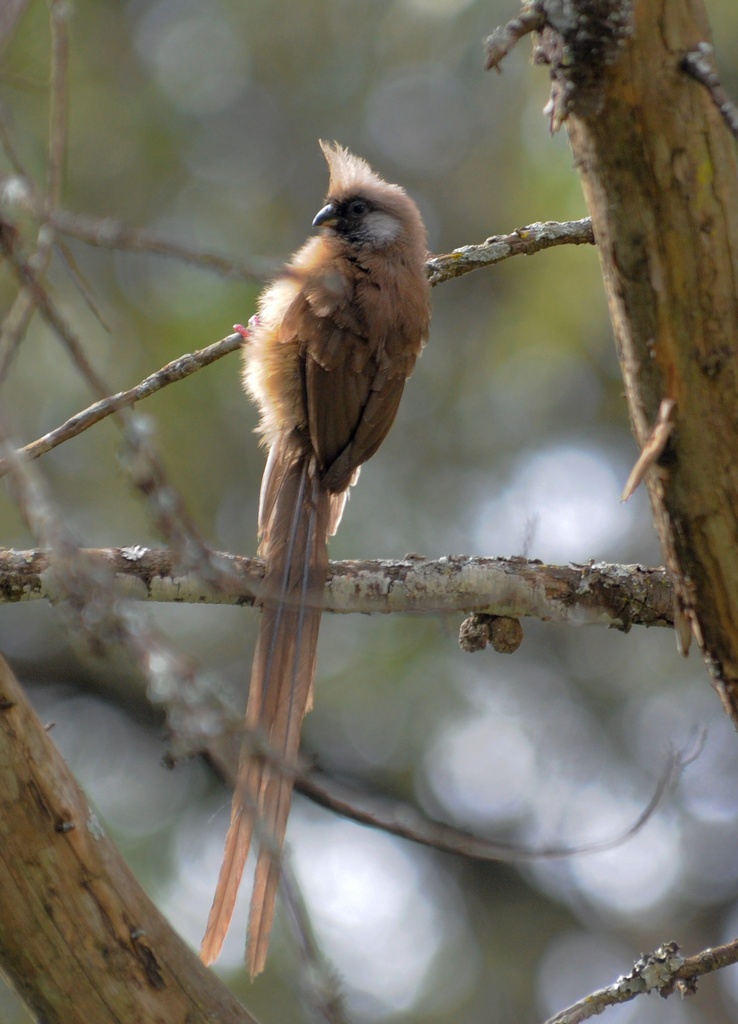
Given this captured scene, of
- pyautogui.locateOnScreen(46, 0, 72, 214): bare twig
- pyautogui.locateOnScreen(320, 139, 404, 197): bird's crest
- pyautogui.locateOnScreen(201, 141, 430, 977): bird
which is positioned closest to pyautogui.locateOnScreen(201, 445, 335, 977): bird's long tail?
pyautogui.locateOnScreen(201, 141, 430, 977): bird

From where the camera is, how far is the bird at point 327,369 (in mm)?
2777

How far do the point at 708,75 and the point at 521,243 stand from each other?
158 centimetres

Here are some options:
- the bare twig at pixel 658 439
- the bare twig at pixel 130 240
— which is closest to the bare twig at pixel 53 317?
the bare twig at pixel 130 240

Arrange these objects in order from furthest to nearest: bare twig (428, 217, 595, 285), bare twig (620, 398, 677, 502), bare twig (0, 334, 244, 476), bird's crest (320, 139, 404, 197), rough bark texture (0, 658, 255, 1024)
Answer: bird's crest (320, 139, 404, 197) → bare twig (428, 217, 595, 285) → bare twig (0, 334, 244, 476) → rough bark texture (0, 658, 255, 1024) → bare twig (620, 398, 677, 502)

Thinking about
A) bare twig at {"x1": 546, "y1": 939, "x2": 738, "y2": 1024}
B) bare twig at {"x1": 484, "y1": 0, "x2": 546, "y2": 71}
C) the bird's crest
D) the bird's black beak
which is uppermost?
the bird's crest

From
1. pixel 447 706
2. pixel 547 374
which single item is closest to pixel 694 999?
pixel 447 706

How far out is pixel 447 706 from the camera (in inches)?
244

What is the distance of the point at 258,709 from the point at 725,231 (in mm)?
1533

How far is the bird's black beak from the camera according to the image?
367 centimetres

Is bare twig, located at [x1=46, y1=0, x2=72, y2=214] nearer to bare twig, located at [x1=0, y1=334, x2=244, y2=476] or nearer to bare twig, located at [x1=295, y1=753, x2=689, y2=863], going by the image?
bare twig, located at [x1=295, y1=753, x2=689, y2=863]

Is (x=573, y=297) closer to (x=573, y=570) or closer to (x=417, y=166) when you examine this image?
(x=417, y=166)

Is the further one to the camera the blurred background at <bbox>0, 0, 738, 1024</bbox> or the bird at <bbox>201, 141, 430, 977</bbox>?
the blurred background at <bbox>0, 0, 738, 1024</bbox>

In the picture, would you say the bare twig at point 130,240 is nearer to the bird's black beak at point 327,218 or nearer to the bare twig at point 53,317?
the bare twig at point 53,317

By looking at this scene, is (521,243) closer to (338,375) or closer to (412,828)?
(338,375)
